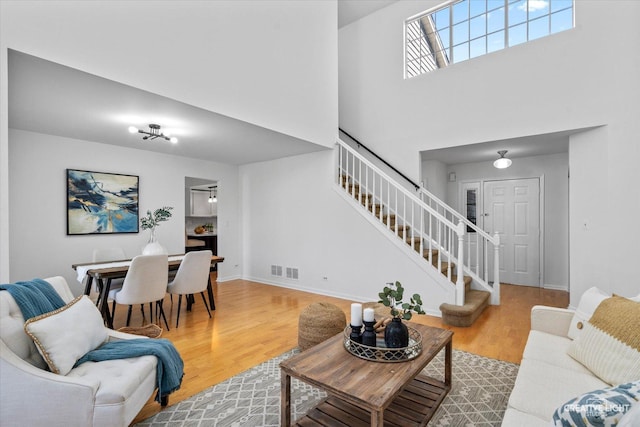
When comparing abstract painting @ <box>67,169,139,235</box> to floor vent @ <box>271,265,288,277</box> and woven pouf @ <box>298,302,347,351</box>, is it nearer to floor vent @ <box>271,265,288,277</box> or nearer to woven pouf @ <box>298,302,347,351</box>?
floor vent @ <box>271,265,288,277</box>

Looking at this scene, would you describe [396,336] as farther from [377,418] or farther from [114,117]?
[114,117]

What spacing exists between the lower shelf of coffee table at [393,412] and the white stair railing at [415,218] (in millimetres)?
2002

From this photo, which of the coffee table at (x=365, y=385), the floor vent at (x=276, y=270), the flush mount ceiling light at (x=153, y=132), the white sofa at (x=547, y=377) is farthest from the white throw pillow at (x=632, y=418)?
the floor vent at (x=276, y=270)

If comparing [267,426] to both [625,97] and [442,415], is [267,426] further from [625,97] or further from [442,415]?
[625,97]

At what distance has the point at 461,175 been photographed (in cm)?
631

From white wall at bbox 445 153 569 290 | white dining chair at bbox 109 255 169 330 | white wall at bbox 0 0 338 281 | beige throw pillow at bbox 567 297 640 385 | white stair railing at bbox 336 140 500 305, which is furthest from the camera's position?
white wall at bbox 445 153 569 290

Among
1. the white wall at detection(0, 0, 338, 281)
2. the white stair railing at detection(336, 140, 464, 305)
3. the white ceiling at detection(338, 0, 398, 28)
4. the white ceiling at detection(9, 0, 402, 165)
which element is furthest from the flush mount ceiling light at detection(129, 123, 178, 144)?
the white ceiling at detection(338, 0, 398, 28)

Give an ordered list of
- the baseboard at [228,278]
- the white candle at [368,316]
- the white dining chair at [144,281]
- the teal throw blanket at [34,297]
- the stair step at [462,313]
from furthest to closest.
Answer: the baseboard at [228,278] < the stair step at [462,313] < the white dining chair at [144,281] < the white candle at [368,316] < the teal throw blanket at [34,297]

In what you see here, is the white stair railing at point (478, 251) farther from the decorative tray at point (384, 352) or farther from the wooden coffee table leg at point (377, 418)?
the wooden coffee table leg at point (377, 418)

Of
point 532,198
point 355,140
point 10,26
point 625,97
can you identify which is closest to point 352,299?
point 355,140

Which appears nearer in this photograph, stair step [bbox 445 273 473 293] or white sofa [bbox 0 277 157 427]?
white sofa [bbox 0 277 157 427]

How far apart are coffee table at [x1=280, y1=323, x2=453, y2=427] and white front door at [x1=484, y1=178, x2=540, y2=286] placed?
14.1 feet

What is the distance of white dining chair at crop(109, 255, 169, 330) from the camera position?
327 cm

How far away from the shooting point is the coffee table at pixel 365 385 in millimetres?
1478
